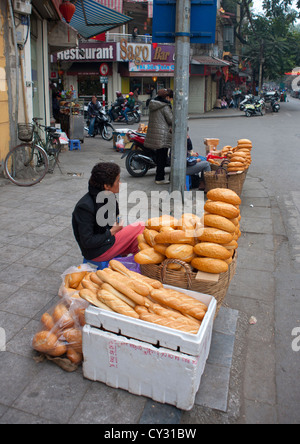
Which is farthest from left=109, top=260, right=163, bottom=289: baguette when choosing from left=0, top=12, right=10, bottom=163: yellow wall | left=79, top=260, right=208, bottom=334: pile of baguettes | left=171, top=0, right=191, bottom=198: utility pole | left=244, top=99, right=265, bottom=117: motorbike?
left=244, top=99, right=265, bottom=117: motorbike

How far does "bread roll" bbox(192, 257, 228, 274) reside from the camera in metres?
2.87

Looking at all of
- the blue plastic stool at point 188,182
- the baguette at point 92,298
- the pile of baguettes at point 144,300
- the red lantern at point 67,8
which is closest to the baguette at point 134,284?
the pile of baguettes at point 144,300

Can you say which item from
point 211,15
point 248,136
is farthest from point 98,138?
point 211,15

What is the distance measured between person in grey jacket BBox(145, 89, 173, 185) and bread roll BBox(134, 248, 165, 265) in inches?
186

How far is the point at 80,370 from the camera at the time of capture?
277 cm

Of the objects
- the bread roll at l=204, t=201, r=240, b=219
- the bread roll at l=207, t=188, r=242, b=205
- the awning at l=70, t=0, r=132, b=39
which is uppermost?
the awning at l=70, t=0, r=132, b=39

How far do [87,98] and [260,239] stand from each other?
2389 centimetres

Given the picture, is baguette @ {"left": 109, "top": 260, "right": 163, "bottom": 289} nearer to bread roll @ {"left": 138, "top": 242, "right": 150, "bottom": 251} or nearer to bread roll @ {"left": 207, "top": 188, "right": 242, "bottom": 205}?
bread roll @ {"left": 138, "top": 242, "right": 150, "bottom": 251}

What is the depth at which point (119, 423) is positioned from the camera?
7.67 ft

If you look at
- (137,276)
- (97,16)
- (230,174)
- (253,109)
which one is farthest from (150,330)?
(253,109)

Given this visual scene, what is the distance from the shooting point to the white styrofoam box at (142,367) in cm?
234

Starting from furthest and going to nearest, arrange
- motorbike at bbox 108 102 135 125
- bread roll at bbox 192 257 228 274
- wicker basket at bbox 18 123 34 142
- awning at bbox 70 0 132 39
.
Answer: motorbike at bbox 108 102 135 125
awning at bbox 70 0 132 39
wicker basket at bbox 18 123 34 142
bread roll at bbox 192 257 228 274
